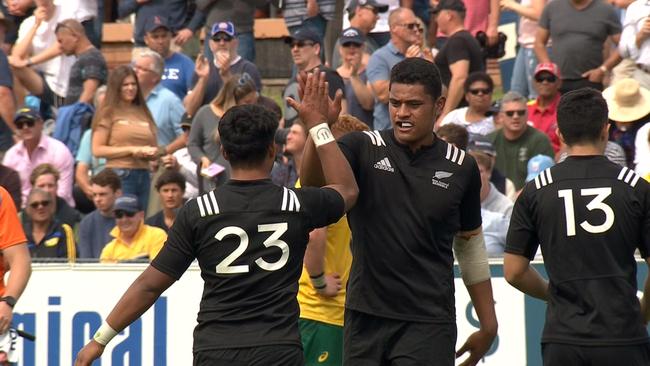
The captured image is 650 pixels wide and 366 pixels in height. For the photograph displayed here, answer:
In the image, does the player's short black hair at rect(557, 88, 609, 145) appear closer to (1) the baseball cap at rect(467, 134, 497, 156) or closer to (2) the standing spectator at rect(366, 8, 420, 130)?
(1) the baseball cap at rect(467, 134, 497, 156)

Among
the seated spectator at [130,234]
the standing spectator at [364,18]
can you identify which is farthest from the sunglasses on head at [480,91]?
the seated spectator at [130,234]

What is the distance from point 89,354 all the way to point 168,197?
5.97 m

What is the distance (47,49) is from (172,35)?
4.67 ft

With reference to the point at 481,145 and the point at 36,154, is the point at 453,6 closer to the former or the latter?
the point at 481,145

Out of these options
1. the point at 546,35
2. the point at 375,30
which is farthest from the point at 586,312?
the point at 375,30

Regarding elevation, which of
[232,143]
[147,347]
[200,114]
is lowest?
[147,347]

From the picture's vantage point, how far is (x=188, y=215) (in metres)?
6.30

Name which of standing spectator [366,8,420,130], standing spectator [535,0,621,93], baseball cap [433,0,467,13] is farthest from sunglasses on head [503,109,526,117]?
baseball cap [433,0,467,13]

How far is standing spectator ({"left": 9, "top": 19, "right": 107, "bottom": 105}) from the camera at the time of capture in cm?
1516

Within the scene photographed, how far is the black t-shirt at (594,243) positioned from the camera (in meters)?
6.62

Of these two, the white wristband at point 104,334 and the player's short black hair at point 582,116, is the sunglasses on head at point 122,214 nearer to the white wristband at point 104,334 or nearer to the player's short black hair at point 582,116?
the white wristband at point 104,334

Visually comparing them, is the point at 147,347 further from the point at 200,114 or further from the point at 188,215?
the point at 188,215

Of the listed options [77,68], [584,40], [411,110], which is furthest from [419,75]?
[77,68]

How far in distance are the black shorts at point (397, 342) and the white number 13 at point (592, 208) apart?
2.48 feet
